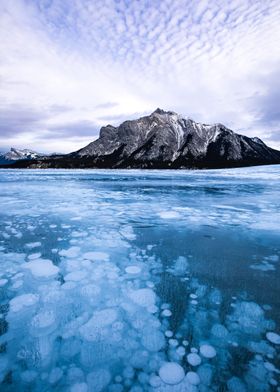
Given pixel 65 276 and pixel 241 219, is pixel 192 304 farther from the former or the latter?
pixel 241 219

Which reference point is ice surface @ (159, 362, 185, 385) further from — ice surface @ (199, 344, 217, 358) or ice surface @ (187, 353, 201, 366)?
ice surface @ (199, 344, 217, 358)

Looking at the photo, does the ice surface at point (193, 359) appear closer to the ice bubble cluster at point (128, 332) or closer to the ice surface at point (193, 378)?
the ice bubble cluster at point (128, 332)

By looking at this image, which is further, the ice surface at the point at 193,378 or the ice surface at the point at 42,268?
the ice surface at the point at 42,268

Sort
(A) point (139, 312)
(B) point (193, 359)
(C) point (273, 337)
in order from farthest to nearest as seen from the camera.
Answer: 1. (A) point (139, 312)
2. (C) point (273, 337)
3. (B) point (193, 359)

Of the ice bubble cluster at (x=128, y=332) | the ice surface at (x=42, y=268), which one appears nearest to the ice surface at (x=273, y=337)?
the ice bubble cluster at (x=128, y=332)

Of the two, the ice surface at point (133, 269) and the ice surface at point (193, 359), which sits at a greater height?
the ice surface at point (193, 359)

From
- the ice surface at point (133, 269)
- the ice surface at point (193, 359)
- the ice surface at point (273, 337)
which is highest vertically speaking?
the ice surface at point (273, 337)

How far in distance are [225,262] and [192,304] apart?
2.18 metres

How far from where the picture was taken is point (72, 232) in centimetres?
902

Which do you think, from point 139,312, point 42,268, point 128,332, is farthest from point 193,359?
point 42,268

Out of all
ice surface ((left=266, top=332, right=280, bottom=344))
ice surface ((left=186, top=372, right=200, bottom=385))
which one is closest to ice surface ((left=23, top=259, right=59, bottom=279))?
ice surface ((left=186, top=372, right=200, bottom=385))

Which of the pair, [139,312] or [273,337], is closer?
[273,337]

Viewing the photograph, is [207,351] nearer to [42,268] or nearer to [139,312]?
[139,312]

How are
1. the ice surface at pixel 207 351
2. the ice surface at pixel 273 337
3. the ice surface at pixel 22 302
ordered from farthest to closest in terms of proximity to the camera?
the ice surface at pixel 22 302 → the ice surface at pixel 273 337 → the ice surface at pixel 207 351
